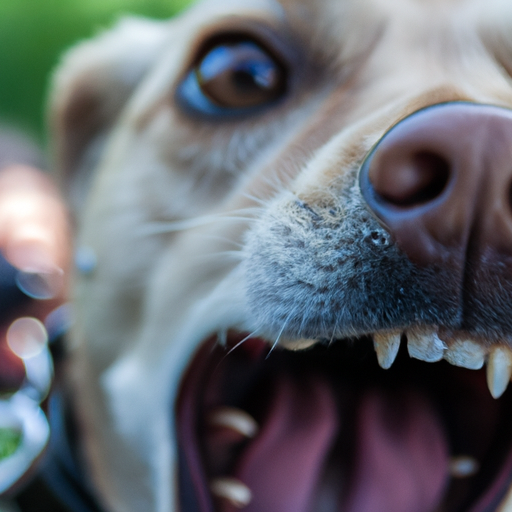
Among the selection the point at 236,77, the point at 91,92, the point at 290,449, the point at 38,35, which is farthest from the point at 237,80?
the point at 38,35

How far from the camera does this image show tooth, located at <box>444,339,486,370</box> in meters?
1.06

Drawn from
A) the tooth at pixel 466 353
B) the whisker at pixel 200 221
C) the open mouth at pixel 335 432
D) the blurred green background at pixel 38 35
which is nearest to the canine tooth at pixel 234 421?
the open mouth at pixel 335 432

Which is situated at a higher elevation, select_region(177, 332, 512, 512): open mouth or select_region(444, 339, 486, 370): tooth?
select_region(444, 339, 486, 370): tooth

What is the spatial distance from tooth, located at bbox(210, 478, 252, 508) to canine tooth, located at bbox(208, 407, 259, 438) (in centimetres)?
12

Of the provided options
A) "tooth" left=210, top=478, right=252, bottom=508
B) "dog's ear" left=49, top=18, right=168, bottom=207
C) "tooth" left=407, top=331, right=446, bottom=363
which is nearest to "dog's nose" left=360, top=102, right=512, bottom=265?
"tooth" left=407, top=331, right=446, bottom=363

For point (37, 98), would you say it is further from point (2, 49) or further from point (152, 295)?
point (152, 295)

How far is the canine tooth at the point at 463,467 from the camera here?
4.70ft

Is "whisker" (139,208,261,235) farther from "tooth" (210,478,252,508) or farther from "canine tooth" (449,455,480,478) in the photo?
"canine tooth" (449,455,480,478)

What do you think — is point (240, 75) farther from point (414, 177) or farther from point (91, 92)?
point (91, 92)

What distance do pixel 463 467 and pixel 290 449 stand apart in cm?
43

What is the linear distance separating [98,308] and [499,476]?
1192 mm

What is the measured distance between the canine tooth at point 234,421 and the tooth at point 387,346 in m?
0.49

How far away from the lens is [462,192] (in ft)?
2.93

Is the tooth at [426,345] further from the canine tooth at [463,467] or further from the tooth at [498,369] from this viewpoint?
the canine tooth at [463,467]
